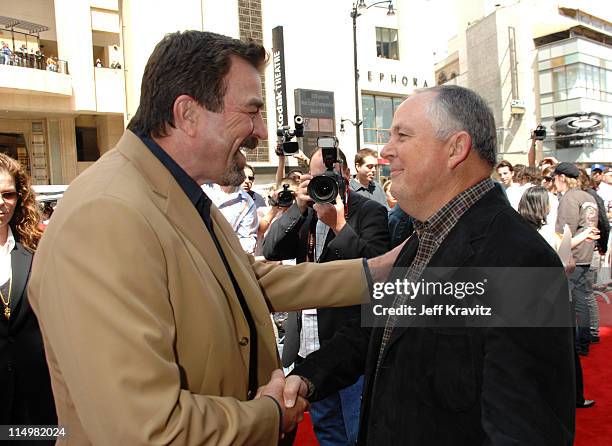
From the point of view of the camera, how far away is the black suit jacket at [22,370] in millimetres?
2506

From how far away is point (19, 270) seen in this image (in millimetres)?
2668

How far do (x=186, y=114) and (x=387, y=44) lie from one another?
3151 cm

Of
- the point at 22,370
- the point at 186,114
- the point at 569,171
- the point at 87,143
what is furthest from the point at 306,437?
the point at 87,143

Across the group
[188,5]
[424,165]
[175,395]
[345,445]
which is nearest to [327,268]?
[424,165]

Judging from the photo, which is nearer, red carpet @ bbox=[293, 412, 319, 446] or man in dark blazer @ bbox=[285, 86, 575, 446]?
man in dark blazer @ bbox=[285, 86, 575, 446]

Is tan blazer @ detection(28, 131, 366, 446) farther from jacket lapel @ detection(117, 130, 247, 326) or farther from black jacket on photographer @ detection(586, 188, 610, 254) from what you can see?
black jacket on photographer @ detection(586, 188, 610, 254)

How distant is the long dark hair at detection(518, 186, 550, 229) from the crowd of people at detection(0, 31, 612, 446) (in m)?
3.14

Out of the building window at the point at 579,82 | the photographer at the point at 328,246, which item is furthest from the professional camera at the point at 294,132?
the building window at the point at 579,82

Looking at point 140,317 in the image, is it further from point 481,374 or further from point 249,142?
point 481,374

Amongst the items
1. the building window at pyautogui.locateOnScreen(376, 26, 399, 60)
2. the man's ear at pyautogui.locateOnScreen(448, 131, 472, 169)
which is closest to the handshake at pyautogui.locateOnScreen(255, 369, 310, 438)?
the man's ear at pyautogui.locateOnScreen(448, 131, 472, 169)

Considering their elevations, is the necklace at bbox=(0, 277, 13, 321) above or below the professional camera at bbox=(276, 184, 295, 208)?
below

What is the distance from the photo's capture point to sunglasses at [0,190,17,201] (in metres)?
2.79

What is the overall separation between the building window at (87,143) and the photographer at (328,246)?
24.8 metres

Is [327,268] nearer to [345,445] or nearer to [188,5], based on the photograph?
[345,445]
